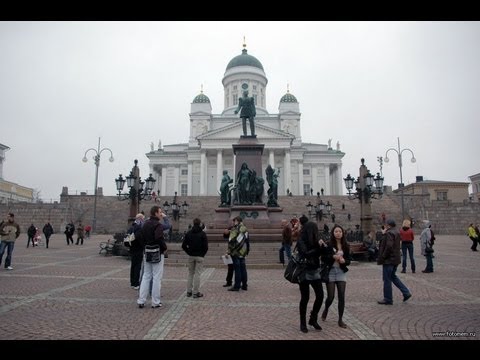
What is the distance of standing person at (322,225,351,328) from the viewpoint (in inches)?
238

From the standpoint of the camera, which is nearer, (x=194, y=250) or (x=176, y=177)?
(x=194, y=250)

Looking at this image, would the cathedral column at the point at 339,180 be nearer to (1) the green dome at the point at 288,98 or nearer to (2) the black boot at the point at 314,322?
(1) the green dome at the point at 288,98

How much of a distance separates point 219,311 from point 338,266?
2.45m

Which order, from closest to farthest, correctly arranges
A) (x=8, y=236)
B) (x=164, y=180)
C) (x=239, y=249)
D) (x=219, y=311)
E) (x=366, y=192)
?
→ (x=219, y=311), (x=239, y=249), (x=8, y=236), (x=366, y=192), (x=164, y=180)

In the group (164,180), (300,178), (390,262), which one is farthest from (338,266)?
(164,180)

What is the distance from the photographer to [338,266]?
6.20 meters

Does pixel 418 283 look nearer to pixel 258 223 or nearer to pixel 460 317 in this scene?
pixel 460 317

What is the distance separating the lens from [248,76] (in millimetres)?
85062

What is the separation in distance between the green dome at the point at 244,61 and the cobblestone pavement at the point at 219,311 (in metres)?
81.5

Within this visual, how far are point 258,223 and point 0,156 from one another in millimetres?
74354

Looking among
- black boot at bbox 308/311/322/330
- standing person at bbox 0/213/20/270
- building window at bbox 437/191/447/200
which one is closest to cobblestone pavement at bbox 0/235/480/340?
black boot at bbox 308/311/322/330

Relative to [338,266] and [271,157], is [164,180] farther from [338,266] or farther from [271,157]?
[338,266]

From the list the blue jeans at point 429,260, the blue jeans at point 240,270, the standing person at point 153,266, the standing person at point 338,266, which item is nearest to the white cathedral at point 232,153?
the blue jeans at point 429,260

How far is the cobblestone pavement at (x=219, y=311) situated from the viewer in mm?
5555
